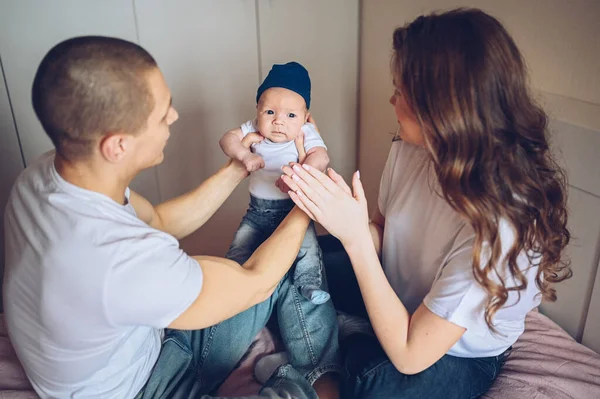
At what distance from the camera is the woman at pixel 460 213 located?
0.97 m

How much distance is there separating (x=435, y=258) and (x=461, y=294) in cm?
17

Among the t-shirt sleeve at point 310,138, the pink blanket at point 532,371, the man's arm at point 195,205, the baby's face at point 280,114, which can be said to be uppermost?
the baby's face at point 280,114

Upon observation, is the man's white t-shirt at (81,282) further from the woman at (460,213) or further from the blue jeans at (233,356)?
the woman at (460,213)

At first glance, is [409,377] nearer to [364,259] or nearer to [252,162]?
[364,259]

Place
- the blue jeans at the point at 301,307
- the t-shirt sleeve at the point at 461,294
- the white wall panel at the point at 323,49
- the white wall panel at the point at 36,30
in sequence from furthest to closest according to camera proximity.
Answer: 1. the white wall panel at the point at 323,49
2. the white wall panel at the point at 36,30
3. the blue jeans at the point at 301,307
4. the t-shirt sleeve at the point at 461,294

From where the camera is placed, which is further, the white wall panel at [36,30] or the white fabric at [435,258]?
the white wall panel at [36,30]

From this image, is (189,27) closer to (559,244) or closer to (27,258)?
(27,258)

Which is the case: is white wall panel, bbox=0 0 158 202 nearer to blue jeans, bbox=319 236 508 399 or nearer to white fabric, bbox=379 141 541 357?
white fabric, bbox=379 141 541 357

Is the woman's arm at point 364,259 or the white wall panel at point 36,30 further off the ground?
the white wall panel at point 36,30

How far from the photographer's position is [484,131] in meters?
0.97

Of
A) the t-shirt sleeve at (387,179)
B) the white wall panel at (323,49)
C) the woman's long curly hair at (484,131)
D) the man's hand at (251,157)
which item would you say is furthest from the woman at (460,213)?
the white wall panel at (323,49)

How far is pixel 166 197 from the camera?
2127mm

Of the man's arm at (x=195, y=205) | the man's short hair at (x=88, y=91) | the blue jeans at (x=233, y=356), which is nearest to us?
the man's short hair at (x=88, y=91)

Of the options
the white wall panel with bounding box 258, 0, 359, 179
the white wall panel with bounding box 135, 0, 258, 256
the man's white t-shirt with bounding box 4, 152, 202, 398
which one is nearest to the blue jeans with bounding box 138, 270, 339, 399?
the man's white t-shirt with bounding box 4, 152, 202, 398
